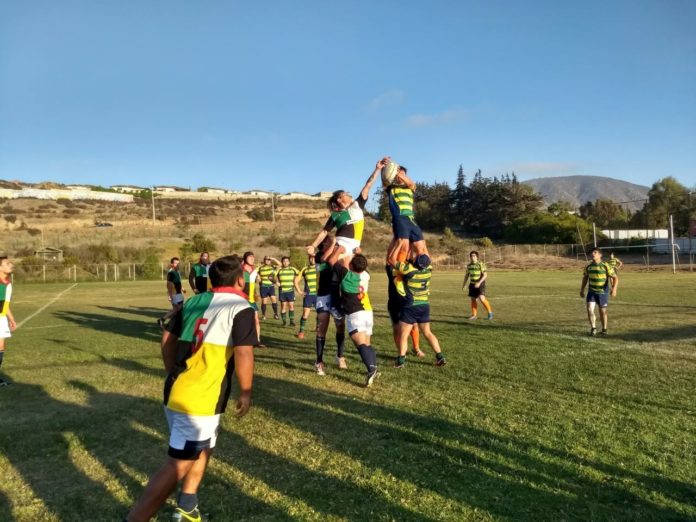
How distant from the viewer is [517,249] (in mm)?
60312

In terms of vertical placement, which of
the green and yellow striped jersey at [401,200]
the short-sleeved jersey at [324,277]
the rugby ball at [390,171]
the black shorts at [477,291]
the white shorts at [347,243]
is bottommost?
the black shorts at [477,291]

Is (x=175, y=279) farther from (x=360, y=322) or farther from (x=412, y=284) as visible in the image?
(x=360, y=322)

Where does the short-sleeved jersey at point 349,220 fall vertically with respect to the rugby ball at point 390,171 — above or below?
below

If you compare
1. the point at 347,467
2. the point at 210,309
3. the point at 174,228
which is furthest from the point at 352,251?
the point at 174,228

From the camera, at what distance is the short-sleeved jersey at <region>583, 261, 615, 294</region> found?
Answer: 36.4ft

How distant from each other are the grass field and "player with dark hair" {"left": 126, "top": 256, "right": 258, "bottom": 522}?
60 cm

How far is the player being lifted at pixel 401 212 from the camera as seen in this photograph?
6916 millimetres

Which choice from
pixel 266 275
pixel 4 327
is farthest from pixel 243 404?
pixel 266 275

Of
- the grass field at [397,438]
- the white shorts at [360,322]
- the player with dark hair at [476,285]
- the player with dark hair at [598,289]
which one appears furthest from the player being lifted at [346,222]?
the player with dark hair at [476,285]

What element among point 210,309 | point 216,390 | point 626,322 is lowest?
point 626,322

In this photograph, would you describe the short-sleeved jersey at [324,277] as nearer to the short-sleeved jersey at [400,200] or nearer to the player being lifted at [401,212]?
the player being lifted at [401,212]

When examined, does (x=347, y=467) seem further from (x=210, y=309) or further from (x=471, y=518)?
(x=210, y=309)

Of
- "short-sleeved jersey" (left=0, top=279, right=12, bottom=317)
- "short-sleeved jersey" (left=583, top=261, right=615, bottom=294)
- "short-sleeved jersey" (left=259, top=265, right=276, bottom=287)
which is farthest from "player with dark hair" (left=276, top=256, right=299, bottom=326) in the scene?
"short-sleeved jersey" (left=583, top=261, right=615, bottom=294)

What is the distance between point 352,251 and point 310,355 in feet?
9.58
